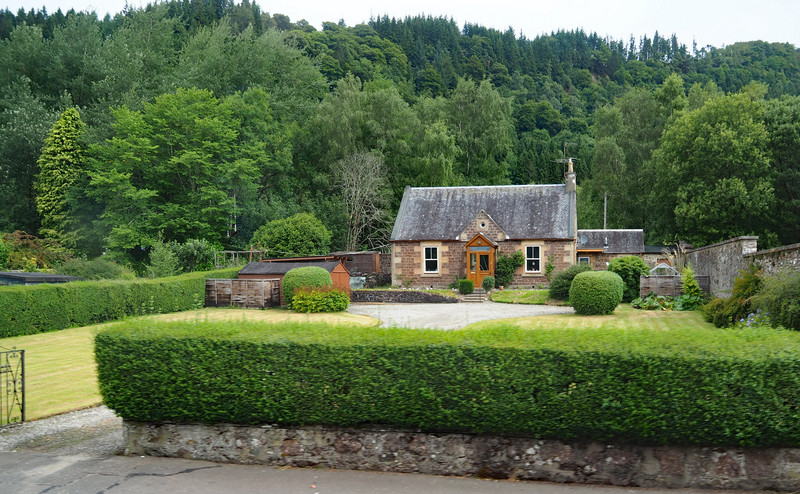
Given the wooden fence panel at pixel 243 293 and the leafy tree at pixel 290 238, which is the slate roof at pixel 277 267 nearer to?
the wooden fence panel at pixel 243 293

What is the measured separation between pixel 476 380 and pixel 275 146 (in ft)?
145

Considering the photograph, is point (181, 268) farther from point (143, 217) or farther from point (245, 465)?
point (245, 465)

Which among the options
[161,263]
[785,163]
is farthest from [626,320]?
[161,263]

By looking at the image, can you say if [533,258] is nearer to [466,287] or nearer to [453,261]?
[453,261]

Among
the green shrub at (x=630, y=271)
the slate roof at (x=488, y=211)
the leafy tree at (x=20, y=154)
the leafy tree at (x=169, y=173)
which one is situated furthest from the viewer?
the leafy tree at (x=20, y=154)

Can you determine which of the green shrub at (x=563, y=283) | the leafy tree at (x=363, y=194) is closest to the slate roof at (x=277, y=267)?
the green shrub at (x=563, y=283)

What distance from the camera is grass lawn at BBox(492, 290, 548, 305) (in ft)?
91.1

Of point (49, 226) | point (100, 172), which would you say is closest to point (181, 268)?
point (100, 172)

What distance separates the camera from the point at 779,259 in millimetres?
15305

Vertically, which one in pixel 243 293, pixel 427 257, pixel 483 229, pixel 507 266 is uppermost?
pixel 483 229

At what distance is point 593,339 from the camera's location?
267 inches

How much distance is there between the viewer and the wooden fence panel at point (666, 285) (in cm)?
2398

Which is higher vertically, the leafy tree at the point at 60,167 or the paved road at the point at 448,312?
the leafy tree at the point at 60,167

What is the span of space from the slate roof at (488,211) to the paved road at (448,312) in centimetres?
735
